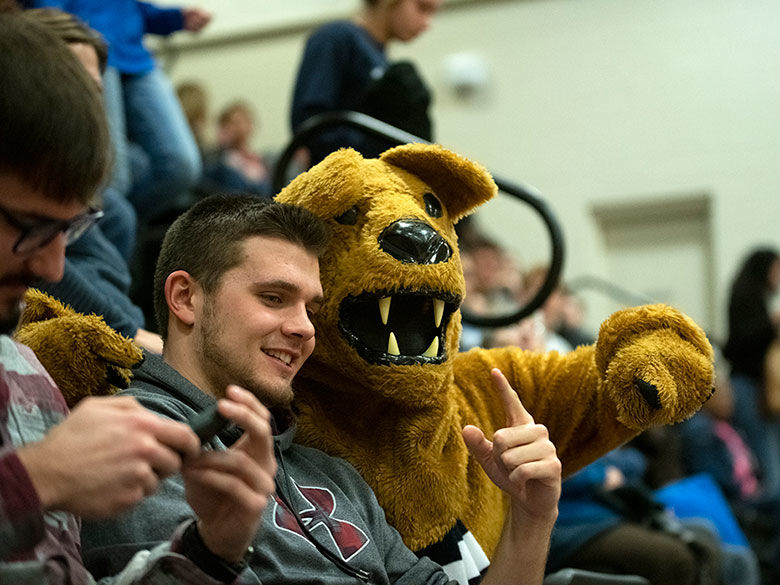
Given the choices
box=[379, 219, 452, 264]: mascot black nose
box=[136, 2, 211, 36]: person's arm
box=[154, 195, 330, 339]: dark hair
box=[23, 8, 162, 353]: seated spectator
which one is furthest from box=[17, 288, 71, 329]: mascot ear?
box=[136, 2, 211, 36]: person's arm

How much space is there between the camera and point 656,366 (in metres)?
1.64

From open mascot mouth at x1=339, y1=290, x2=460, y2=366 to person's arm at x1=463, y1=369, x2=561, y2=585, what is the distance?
9.2 inches

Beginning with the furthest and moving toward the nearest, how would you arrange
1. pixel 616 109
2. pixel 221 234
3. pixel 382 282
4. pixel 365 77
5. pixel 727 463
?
pixel 616 109
pixel 727 463
pixel 365 77
pixel 382 282
pixel 221 234

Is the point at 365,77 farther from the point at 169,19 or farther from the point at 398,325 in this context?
the point at 398,325

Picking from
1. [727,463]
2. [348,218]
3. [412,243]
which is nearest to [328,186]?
[348,218]

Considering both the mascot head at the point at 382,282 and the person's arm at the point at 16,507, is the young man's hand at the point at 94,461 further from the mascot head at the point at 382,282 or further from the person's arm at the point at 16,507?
the mascot head at the point at 382,282

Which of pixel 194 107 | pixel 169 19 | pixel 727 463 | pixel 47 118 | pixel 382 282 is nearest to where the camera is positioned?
pixel 47 118

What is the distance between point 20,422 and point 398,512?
0.72 meters

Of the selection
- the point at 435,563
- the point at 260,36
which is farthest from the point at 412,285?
the point at 260,36

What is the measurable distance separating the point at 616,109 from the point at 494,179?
16.1ft

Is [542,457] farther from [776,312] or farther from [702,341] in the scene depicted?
[776,312]

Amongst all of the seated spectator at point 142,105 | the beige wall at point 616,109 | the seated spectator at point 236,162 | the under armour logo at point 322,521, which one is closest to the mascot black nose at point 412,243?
the under armour logo at point 322,521

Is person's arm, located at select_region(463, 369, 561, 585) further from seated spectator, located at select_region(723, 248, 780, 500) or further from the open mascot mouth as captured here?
seated spectator, located at select_region(723, 248, 780, 500)

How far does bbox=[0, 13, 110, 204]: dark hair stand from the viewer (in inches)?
39.1
